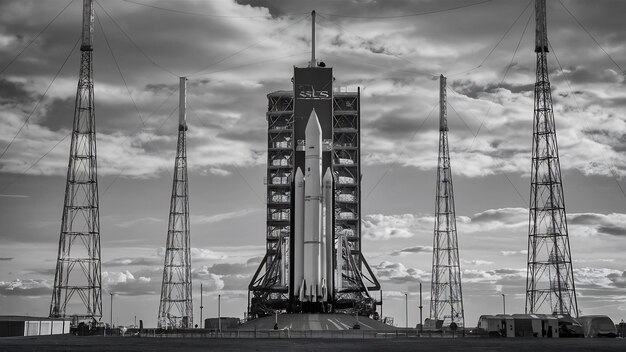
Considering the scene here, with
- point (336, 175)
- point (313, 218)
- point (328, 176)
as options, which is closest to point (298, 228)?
point (313, 218)

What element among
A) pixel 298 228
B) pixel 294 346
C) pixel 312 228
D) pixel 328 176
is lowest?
pixel 294 346

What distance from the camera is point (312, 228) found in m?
94.8

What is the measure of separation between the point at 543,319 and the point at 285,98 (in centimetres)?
5001

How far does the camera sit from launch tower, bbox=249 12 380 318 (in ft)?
313

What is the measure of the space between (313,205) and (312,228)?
2.43 meters

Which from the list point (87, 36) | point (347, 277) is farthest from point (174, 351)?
point (347, 277)

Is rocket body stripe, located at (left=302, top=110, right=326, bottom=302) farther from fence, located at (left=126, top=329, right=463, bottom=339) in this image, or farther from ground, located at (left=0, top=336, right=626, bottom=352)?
ground, located at (left=0, top=336, right=626, bottom=352)

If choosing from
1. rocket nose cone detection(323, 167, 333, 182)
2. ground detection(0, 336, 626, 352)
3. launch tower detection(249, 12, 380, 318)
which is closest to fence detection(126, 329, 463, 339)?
launch tower detection(249, 12, 380, 318)

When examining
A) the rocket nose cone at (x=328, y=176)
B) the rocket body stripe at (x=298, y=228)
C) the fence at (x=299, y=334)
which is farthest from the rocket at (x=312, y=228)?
the fence at (x=299, y=334)

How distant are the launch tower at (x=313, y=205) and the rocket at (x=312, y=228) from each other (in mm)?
104

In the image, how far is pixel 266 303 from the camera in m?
105

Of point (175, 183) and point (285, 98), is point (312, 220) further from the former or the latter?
point (285, 98)

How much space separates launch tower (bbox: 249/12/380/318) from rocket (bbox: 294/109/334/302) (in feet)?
0.34

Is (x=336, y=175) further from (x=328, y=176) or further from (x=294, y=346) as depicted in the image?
(x=294, y=346)
